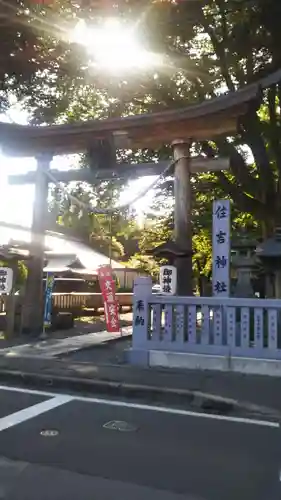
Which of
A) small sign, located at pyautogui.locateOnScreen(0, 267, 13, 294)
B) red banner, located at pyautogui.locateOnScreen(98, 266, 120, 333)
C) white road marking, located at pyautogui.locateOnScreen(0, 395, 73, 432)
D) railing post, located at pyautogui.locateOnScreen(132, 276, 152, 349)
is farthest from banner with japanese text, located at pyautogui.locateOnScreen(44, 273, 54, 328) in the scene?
white road marking, located at pyautogui.locateOnScreen(0, 395, 73, 432)

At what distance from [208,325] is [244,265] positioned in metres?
2.58

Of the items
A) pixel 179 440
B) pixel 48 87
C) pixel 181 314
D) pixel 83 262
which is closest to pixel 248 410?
pixel 179 440

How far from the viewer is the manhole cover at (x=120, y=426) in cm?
522

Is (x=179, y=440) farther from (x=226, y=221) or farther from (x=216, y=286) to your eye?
(x=226, y=221)

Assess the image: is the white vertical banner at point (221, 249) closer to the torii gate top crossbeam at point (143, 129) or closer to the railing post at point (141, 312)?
the railing post at point (141, 312)

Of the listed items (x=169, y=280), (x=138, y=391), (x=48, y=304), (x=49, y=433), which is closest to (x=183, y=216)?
(x=169, y=280)

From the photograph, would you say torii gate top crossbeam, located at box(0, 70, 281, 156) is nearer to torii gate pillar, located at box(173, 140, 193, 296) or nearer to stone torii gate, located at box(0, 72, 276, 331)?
stone torii gate, located at box(0, 72, 276, 331)

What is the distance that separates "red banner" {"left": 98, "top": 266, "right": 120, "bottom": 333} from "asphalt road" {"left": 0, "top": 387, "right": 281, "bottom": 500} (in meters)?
5.99

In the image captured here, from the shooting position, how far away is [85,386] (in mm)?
7199

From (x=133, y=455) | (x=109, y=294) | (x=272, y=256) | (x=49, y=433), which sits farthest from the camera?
(x=109, y=294)

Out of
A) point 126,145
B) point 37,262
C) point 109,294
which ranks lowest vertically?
point 109,294

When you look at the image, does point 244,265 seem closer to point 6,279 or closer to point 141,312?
point 141,312

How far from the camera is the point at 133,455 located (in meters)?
4.41

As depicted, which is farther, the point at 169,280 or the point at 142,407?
the point at 169,280
